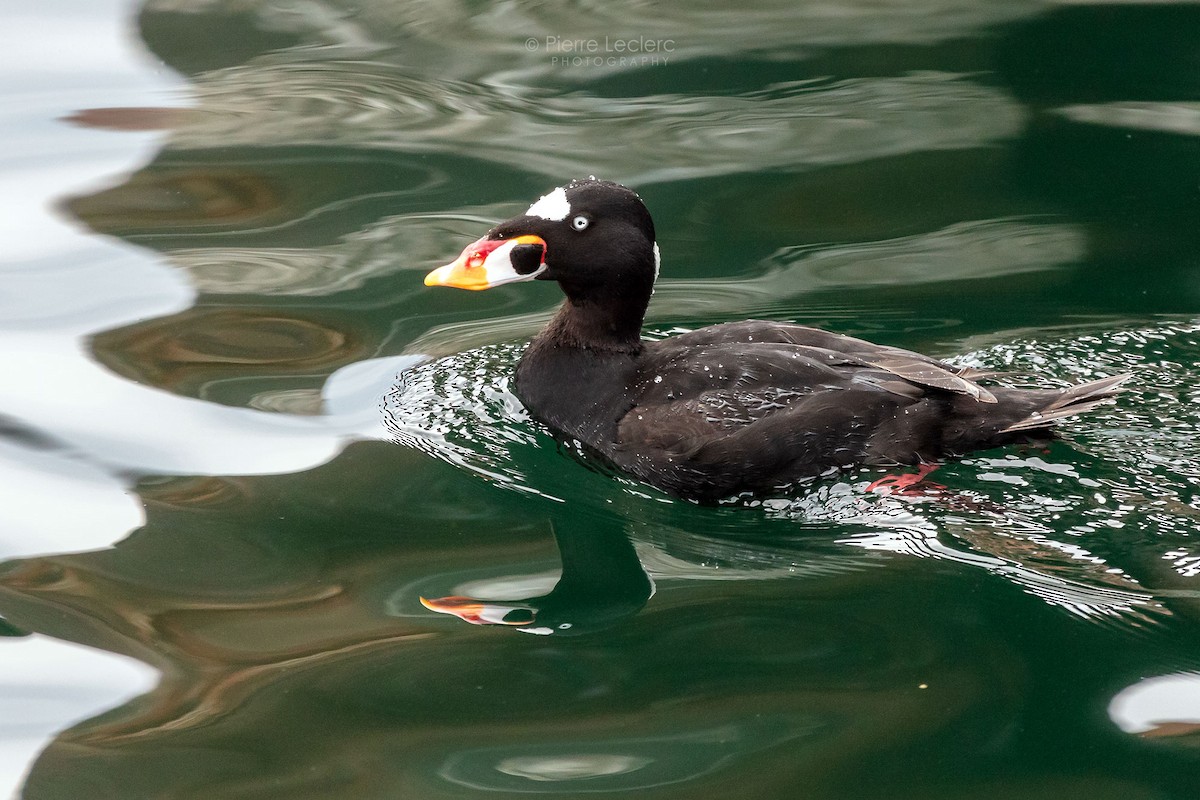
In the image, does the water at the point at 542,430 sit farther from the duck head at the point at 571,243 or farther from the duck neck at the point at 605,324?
the duck head at the point at 571,243

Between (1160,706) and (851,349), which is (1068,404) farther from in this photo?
(1160,706)

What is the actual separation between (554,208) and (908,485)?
55.3 inches

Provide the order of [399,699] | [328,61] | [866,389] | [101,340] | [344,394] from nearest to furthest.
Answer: [399,699] → [866,389] → [344,394] → [101,340] → [328,61]

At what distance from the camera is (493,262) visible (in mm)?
4742

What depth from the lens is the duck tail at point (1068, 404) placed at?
4.30m

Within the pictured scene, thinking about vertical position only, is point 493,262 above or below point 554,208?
below

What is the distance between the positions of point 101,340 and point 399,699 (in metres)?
2.52

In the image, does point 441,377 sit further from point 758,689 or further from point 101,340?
point 758,689

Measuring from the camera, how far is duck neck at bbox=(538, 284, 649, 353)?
4.81m

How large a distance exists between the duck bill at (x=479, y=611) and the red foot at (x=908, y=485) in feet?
3.77

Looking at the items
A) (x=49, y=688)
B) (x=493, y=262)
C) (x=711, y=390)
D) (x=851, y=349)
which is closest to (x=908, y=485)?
(x=851, y=349)

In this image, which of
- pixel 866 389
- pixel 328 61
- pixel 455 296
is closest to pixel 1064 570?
pixel 866 389

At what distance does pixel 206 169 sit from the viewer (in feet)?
21.6

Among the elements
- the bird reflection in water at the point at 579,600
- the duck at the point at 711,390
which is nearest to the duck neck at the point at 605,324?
the duck at the point at 711,390
